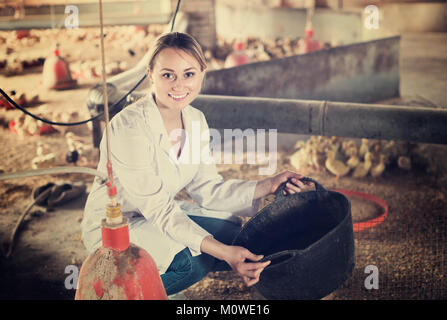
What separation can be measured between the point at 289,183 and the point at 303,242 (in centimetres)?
29

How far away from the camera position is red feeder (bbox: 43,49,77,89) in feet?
19.4

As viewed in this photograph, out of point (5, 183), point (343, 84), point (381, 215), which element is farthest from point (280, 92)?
point (5, 183)

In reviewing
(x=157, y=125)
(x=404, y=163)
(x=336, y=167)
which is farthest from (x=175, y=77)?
(x=404, y=163)

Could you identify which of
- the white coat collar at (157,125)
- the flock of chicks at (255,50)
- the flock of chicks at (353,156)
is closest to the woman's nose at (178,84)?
the white coat collar at (157,125)

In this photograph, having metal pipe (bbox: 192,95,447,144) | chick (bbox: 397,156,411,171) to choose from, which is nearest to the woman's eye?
metal pipe (bbox: 192,95,447,144)

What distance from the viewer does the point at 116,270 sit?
4.66 feet

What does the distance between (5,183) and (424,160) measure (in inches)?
116

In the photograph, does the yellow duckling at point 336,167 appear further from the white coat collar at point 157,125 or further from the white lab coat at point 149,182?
the white coat collar at point 157,125

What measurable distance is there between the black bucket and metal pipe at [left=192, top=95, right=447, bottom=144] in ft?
1.80

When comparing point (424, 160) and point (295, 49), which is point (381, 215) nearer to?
point (424, 160)

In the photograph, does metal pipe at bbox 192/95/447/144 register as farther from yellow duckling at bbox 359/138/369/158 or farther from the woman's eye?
yellow duckling at bbox 359/138/369/158

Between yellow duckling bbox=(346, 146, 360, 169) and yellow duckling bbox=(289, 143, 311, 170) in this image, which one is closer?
yellow duckling bbox=(346, 146, 360, 169)

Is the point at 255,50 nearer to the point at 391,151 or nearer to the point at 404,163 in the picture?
the point at 391,151

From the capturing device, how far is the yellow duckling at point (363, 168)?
343 centimetres
